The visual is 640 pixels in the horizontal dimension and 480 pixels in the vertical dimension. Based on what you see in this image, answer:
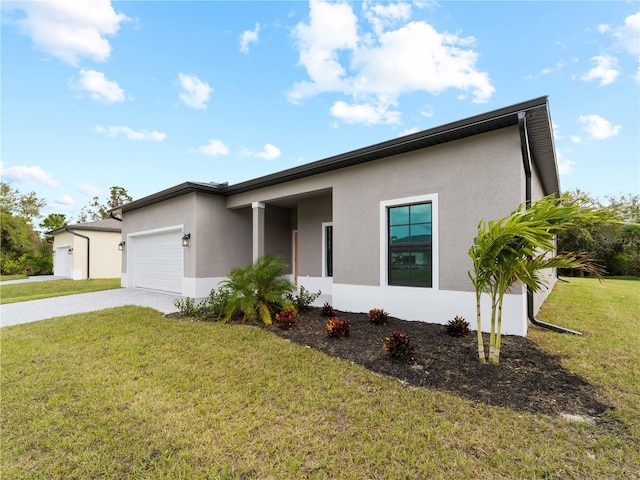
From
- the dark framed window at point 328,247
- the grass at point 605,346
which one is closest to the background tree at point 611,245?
the grass at point 605,346

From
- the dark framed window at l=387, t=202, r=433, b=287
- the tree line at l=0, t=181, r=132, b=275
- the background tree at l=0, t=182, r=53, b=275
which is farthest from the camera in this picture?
the tree line at l=0, t=181, r=132, b=275

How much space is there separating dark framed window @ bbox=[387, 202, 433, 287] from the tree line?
21.3 metres

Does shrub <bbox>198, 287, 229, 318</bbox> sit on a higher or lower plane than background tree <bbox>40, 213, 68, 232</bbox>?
lower

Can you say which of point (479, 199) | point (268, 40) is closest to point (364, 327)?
point (479, 199)

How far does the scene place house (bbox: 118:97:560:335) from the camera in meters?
5.38

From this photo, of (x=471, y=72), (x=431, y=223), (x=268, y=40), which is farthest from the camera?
(x=268, y=40)

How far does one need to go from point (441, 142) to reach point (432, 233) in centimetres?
182

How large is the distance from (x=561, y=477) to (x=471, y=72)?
10010 millimetres

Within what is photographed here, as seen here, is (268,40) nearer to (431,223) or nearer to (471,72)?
(471,72)

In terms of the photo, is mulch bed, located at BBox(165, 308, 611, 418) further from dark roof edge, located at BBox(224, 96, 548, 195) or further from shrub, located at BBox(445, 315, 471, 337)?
dark roof edge, located at BBox(224, 96, 548, 195)

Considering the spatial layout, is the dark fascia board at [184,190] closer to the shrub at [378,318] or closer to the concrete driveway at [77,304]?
the concrete driveway at [77,304]

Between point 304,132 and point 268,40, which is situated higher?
point 268,40

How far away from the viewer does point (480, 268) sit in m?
3.85

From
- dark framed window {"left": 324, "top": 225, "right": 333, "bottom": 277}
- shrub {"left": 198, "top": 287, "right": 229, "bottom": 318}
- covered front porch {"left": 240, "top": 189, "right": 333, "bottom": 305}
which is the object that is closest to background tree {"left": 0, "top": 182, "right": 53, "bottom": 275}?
covered front porch {"left": 240, "top": 189, "right": 333, "bottom": 305}
